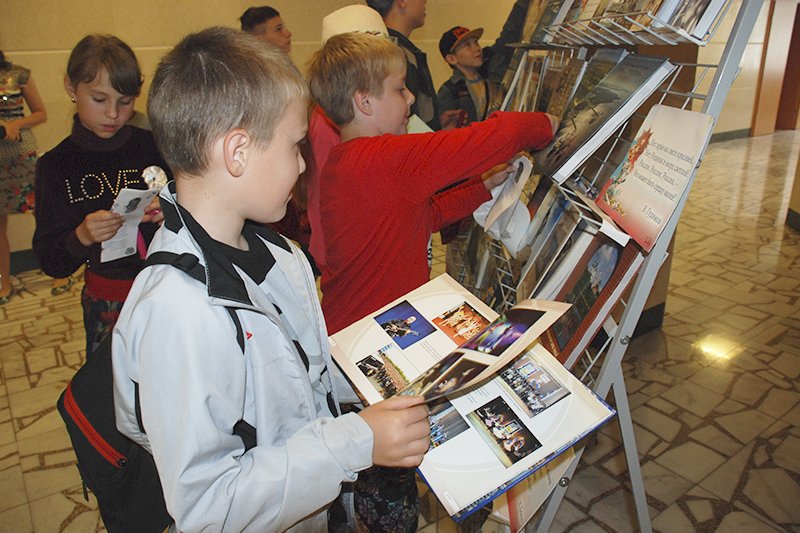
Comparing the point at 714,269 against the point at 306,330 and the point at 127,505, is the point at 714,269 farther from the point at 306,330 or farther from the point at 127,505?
the point at 127,505

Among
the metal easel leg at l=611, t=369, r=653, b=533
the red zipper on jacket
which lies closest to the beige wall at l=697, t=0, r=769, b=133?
the metal easel leg at l=611, t=369, r=653, b=533

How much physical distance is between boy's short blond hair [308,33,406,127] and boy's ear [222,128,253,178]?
739mm

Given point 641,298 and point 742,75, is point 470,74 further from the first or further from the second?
point 742,75

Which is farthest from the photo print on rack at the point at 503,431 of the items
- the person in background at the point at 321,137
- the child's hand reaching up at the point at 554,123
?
the person in background at the point at 321,137

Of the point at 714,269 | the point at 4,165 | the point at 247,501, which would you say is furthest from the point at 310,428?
the point at 4,165

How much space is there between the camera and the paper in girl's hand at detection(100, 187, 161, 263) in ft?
5.22

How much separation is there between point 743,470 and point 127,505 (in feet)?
7.23

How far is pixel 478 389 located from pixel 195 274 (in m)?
0.56

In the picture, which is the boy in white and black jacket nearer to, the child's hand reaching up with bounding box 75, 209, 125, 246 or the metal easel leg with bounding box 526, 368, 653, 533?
the metal easel leg with bounding box 526, 368, 653, 533

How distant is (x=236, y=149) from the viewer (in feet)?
2.84

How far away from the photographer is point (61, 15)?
395 cm

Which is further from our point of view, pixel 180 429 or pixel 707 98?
pixel 707 98

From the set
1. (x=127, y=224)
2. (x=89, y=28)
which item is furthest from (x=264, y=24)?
(x=127, y=224)

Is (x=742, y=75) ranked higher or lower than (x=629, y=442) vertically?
higher
